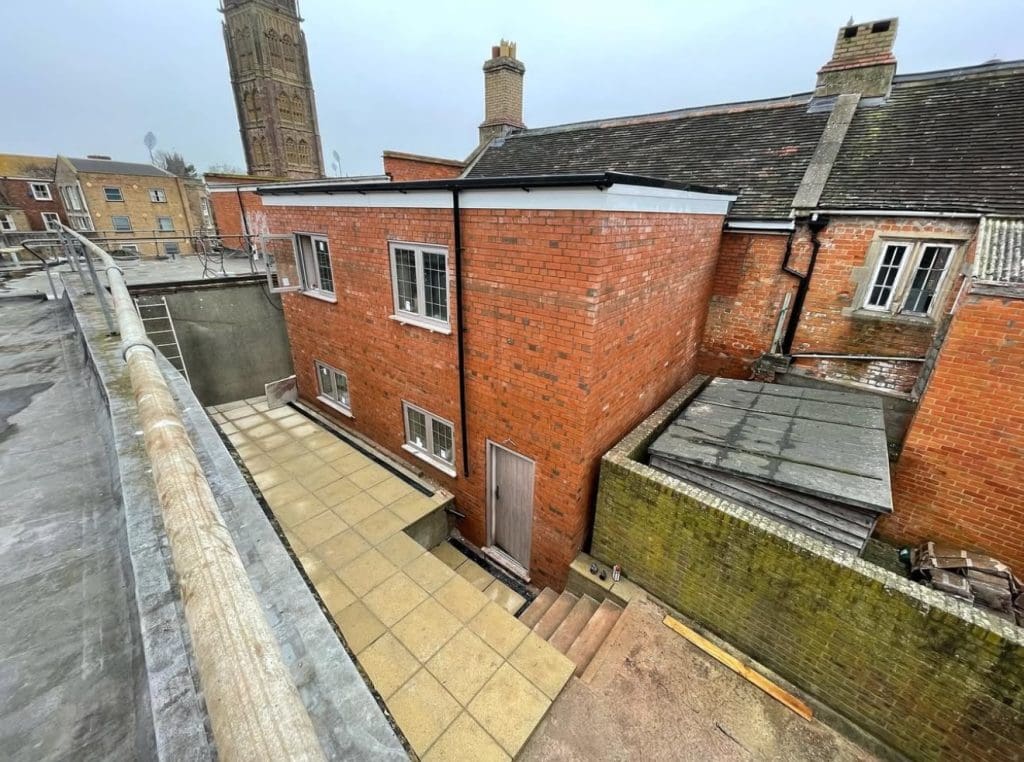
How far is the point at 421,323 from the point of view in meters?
6.27

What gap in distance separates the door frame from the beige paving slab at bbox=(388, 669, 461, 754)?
2.39 meters

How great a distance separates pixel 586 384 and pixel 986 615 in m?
3.92

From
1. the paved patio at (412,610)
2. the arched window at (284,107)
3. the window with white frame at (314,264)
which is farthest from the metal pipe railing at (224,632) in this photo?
the arched window at (284,107)

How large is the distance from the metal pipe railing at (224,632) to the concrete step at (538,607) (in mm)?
5263

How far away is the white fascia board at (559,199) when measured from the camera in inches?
156

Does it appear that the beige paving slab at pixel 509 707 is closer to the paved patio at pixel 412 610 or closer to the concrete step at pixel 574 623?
the paved patio at pixel 412 610

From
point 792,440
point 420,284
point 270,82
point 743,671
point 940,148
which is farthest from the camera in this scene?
point 270,82

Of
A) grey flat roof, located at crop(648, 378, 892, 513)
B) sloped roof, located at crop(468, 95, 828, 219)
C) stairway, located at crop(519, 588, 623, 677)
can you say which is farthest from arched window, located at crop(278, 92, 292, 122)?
stairway, located at crop(519, 588, 623, 677)

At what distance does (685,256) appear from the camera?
598 cm

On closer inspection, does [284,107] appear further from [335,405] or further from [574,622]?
[574,622]

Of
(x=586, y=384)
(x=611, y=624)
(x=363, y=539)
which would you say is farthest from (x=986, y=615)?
(x=363, y=539)

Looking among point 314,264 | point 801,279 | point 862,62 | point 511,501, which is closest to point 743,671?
point 511,501

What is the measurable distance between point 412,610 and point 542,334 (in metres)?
3.81

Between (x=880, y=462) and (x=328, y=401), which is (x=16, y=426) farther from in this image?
(x=880, y=462)
